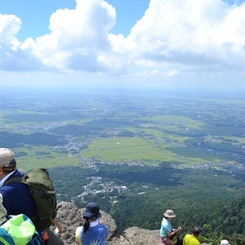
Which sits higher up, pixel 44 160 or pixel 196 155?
pixel 44 160

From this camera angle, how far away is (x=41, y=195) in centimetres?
390

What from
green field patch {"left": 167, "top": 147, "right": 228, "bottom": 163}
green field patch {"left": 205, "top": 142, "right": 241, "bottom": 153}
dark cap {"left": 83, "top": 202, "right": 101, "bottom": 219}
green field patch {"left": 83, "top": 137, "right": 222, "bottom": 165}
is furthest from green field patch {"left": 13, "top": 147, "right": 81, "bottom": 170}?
dark cap {"left": 83, "top": 202, "right": 101, "bottom": 219}

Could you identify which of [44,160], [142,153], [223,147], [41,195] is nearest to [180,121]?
[223,147]

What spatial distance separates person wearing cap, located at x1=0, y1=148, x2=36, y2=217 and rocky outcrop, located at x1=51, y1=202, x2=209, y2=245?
4499mm

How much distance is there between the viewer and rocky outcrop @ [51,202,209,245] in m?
7.99

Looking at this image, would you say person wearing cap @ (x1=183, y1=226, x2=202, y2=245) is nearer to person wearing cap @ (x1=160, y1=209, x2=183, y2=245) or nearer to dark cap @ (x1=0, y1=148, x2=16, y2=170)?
person wearing cap @ (x1=160, y1=209, x2=183, y2=245)

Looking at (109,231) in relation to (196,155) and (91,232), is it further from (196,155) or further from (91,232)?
(196,155)

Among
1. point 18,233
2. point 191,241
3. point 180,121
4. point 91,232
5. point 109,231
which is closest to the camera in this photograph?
point 18,233

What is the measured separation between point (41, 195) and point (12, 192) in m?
0.46

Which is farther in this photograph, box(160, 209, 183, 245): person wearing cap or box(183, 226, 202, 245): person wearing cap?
box(160, 209, 183, 245): person wearing cap

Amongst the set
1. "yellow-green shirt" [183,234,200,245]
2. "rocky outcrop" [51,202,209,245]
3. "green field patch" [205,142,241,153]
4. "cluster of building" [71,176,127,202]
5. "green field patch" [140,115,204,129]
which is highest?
"yellow-green shirt" [183,234,200,245]

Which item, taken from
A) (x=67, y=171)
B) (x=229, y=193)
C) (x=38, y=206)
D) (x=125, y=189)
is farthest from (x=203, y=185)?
(x=38, y=206)

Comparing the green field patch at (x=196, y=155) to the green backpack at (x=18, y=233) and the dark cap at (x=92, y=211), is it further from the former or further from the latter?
the green backpack at (x=18, y=233)

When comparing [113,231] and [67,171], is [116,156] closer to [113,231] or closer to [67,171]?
[67,171]
